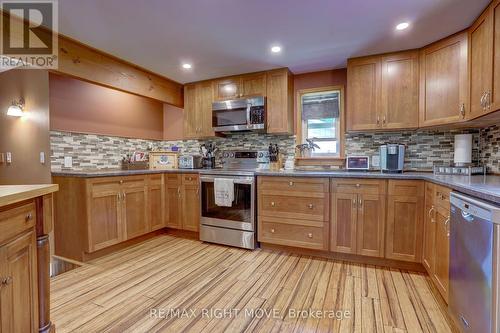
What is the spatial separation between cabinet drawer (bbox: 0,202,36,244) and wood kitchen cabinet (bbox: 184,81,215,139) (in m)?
2.52

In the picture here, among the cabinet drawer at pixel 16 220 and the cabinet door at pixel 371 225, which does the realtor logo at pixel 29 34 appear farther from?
the cabinet door at pixel 371 225

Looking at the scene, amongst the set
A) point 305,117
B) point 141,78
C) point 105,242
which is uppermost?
point 141,78

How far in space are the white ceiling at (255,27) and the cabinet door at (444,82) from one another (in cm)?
13

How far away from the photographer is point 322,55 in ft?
8.91

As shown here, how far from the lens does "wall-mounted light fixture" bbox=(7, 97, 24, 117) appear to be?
8.24 feet

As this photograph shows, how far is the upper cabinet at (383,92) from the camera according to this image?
8.29 ft

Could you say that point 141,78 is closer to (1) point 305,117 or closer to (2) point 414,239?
(1) point 305,117

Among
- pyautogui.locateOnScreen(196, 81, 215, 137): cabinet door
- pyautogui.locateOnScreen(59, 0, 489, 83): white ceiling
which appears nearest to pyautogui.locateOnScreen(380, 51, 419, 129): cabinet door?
pyautogui.locateOnScreen(59, 0, 489, 83): white ceiling

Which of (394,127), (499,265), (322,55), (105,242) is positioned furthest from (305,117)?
(105,242)

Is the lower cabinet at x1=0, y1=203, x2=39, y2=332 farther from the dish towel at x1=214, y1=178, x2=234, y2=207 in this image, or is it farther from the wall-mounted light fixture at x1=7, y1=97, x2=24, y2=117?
the wall-mounted light fixture at x1=7, y1=97, x2=24, y2=117

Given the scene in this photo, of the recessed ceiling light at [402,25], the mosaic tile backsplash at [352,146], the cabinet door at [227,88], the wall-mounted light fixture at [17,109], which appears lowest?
the mosaic tile backsplash at [352,146]

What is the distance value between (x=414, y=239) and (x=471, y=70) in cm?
156

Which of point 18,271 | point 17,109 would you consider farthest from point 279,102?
point 17,109

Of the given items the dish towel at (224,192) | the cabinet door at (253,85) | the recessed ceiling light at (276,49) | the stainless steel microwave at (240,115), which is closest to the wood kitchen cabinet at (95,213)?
the dish towel at (224,192)
